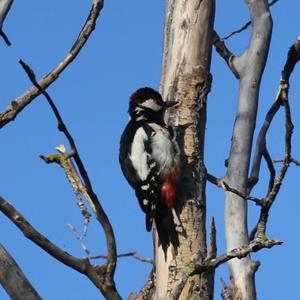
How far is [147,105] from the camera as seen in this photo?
4727 millimetres

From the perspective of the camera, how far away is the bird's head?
4379 millimetres

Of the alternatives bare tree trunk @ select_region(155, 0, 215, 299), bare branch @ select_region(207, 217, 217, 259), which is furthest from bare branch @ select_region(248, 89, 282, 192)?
bare branch @ select_region(207, 217, 217, 259)

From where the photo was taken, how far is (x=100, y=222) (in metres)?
2.64

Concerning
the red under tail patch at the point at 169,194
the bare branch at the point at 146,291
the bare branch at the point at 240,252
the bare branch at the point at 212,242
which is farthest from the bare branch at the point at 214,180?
the bare branch at the point at 240,252

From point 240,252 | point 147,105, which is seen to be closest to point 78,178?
point 240,252

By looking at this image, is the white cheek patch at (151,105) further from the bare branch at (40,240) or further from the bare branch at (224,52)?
the bare branch at (40,240)

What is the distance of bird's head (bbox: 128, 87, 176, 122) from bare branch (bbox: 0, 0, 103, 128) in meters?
0.69

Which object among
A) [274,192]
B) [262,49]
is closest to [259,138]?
[262,49]

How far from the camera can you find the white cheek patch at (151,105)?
439cm

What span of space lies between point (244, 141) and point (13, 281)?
5.80 ft

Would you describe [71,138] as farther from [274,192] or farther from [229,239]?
[229,239]

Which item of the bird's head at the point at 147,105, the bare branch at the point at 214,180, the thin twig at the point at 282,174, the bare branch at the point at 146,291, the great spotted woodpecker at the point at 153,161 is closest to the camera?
the thin twig at the point at 282,174

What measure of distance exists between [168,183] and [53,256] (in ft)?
4.82

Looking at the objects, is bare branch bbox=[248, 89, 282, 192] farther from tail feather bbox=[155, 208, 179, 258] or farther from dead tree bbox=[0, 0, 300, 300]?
tail feather bbox=[155, 208, 179, 258]
